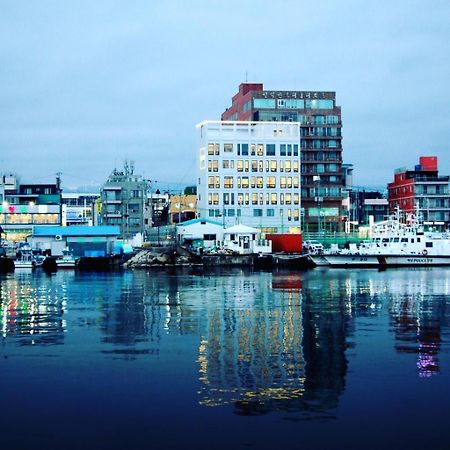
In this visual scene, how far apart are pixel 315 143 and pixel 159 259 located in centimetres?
4553

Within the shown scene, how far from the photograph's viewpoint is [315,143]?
150 metres

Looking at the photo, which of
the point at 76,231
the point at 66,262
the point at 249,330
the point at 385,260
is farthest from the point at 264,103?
the point at 249,330

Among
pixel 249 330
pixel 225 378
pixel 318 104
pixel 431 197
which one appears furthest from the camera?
pixel 431 197

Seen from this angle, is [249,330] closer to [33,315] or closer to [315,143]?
[33,315]

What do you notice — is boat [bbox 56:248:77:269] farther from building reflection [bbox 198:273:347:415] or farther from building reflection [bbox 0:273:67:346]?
building reflection [bbox 198:273:347:415]

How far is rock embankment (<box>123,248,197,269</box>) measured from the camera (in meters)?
118

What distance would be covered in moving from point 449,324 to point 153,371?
17.6 m

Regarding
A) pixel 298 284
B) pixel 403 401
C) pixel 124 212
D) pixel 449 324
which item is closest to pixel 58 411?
pixel 403 401

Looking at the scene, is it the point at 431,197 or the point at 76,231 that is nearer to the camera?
the point at 76,231

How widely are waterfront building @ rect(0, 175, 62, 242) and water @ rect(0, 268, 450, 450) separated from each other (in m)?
120

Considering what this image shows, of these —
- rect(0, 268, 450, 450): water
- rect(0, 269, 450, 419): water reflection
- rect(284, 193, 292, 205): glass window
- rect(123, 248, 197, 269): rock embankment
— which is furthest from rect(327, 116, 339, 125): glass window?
rect(0, 268, 450, 450): water

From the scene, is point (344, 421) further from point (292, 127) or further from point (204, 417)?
point (292, 127)

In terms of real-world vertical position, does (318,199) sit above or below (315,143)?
below

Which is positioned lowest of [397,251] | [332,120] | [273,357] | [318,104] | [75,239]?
[273,357]
